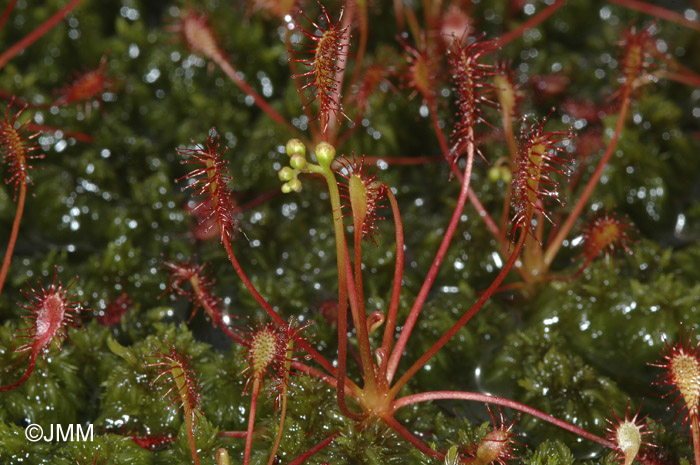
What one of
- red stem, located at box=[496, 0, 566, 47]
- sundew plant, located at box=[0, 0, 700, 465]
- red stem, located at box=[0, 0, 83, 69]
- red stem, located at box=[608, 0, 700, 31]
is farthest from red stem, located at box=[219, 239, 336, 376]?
red stem, located at box=[608, 0, 700, 31]

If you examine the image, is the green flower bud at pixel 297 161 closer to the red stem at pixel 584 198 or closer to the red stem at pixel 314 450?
the red stem at pixel 314 450

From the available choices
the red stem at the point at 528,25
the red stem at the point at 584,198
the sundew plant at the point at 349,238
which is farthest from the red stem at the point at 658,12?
the red stem at the point at 584,198

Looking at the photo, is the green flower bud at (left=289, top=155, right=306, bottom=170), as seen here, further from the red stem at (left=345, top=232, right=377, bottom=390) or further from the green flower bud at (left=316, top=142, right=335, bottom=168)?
the red stem at (left=345, top=232, right=377, bottom=390)

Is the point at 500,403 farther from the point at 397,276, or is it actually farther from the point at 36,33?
the point at 36,33

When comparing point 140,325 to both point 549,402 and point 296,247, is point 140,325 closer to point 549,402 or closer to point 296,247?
point 296,247

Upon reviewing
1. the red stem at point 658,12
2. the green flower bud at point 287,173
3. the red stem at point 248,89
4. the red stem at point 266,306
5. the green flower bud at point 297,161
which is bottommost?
the red stem at point 266,306

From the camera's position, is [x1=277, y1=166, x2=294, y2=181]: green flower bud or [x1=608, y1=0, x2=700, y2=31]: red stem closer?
[x1=277, y1=166, x2=294, y2=181]: green flower bud
